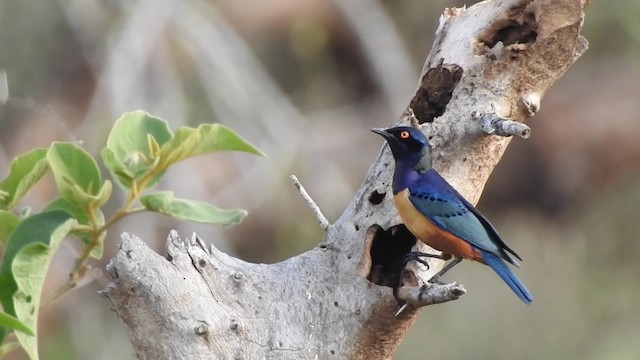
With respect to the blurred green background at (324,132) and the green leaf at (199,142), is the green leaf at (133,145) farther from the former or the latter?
the blurred green background at (324,132)

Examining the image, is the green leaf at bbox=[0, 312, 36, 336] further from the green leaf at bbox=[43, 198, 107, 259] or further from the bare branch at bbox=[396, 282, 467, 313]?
the bare branch at bbox=[396, 282, 467, 313]

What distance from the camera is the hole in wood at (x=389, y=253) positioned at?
238cm

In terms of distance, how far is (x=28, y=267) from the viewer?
1534 millimetres

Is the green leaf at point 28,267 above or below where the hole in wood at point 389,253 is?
above

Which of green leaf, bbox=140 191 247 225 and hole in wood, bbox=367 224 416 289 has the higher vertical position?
green leaf, bbox=140 191 247 225

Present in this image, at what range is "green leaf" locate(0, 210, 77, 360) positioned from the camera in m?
1.52

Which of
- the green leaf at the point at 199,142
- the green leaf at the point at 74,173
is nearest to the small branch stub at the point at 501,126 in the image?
the green leaf at the point at 199,142

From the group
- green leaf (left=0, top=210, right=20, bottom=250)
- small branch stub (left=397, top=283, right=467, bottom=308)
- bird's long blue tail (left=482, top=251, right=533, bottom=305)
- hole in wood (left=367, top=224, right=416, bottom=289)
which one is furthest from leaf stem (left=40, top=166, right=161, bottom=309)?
bird's long blue tail (left=482, top=251, right=533, bottom=305)

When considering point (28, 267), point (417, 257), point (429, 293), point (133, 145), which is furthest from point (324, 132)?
point (28, 267)

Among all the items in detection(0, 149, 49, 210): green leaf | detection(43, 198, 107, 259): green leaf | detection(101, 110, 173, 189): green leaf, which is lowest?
detection(43, 198, 107, 259): green leaf

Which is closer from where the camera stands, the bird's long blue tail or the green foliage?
the green foliage

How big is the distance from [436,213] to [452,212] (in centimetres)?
9

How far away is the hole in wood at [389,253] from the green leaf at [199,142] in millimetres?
731

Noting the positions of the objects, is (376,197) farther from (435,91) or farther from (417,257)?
(435,91)
